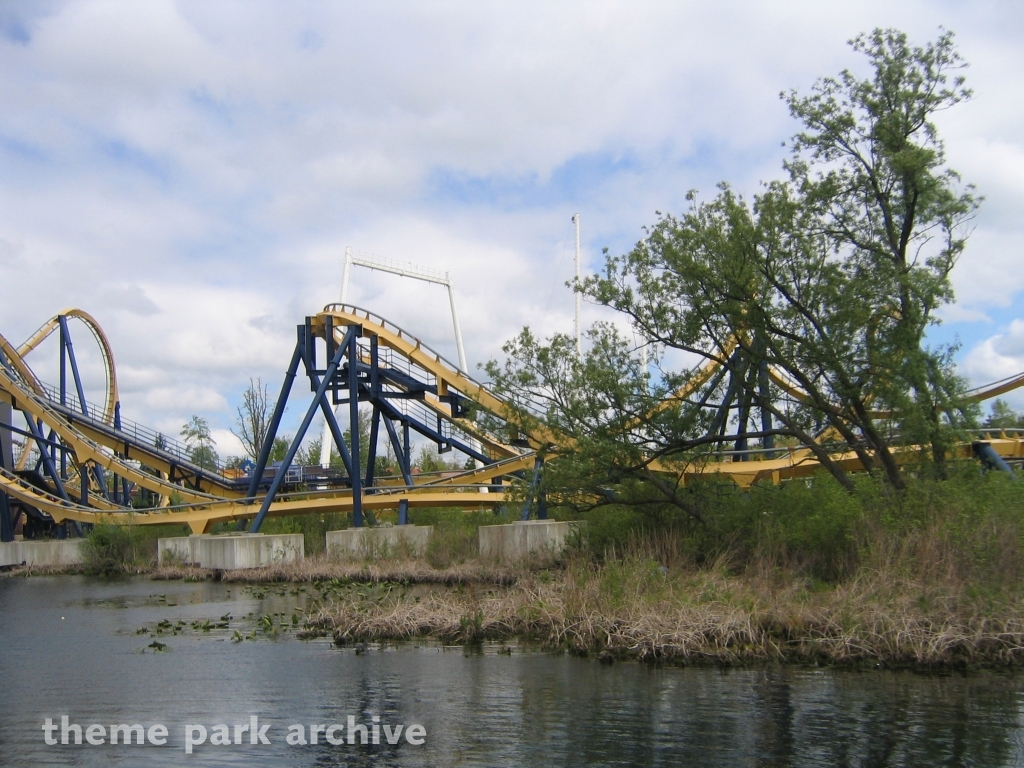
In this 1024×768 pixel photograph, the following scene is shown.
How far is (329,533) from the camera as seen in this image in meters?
32.5

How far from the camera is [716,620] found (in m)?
13.6

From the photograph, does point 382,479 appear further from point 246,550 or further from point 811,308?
point 811,308

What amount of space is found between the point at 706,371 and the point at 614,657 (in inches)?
349

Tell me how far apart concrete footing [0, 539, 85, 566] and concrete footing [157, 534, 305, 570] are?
26.1 feet

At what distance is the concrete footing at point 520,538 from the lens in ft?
84.2

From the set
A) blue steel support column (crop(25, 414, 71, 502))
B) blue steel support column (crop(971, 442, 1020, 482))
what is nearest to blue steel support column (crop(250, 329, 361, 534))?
blue steel support column (crop(25, 414, 71, 502))

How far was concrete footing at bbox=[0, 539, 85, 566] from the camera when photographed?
3759 cm

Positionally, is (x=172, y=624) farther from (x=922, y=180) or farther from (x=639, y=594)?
(x=922, y=180)

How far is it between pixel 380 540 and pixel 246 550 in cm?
413

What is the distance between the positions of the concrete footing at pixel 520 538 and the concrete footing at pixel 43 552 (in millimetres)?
17889

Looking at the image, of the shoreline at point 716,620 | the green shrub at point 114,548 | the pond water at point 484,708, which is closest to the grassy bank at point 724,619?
the shoreline at point 716,620

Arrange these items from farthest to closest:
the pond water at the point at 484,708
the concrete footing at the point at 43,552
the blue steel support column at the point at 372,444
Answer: the concrete footing at the point at 43,552 < the blue steel support column at the point at 372,444 < the pond water at the point at 484,708

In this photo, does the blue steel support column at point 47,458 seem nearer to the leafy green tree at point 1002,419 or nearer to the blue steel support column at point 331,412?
the blue steel support column at point 331,412

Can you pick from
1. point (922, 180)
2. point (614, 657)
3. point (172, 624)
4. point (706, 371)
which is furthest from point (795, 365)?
point (172, 624)
